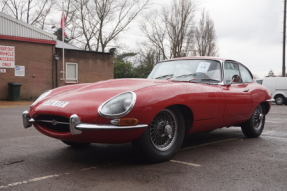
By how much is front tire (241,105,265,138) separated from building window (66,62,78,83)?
59.3ft

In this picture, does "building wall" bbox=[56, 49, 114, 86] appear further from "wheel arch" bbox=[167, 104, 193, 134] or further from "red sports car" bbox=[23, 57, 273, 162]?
"wheel arch" bbox=[167, 104, 193, 134]

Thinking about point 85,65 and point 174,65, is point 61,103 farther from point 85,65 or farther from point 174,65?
point 85,65

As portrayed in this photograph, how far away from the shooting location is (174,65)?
199 inches

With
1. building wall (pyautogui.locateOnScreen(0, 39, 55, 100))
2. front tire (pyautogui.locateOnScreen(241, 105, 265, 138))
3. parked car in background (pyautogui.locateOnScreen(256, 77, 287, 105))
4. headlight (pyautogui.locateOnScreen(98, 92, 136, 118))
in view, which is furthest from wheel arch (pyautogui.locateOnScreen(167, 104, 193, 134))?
parked car in background (pyautogui.locateOnScreen(256, 77, 287, 105))

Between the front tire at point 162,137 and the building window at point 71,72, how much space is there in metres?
19.2

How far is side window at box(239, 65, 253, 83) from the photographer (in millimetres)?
5564

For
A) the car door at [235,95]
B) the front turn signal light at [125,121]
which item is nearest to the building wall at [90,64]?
the car door at [235,95]

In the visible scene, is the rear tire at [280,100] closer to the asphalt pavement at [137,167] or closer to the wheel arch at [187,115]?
the asphalt pavement at [137,167]

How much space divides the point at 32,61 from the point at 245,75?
54.6ft

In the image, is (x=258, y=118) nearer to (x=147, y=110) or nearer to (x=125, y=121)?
(x=147, y=110)

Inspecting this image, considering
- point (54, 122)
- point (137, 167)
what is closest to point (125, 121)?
point (137, 167)

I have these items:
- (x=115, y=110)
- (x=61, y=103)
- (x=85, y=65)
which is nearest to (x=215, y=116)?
(x=115, y=110)

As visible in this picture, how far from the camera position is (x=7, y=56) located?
60.3 feet

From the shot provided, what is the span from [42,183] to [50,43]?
18.8 meters
